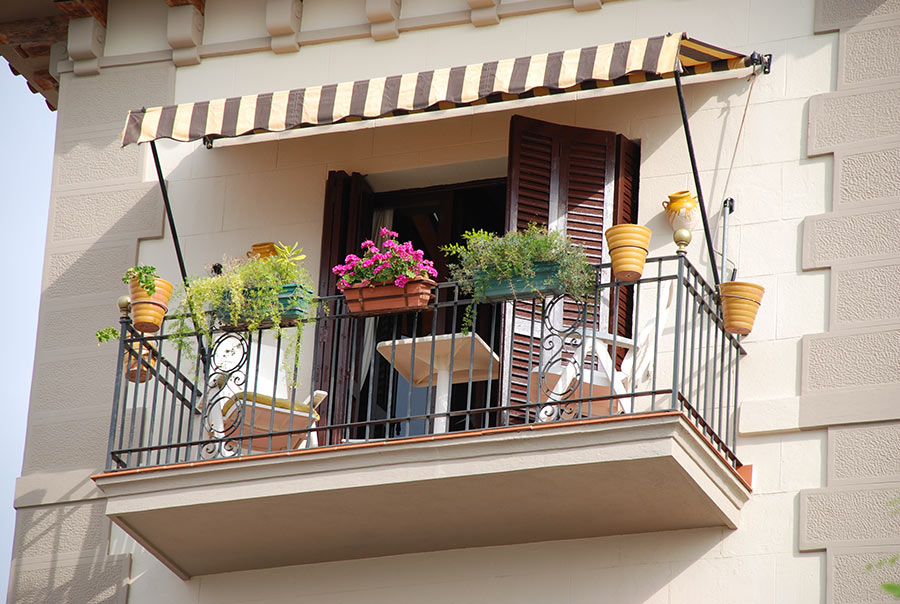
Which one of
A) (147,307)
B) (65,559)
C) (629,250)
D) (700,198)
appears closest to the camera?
(629,250)

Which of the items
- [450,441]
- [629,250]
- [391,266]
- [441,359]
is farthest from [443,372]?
[629,250]

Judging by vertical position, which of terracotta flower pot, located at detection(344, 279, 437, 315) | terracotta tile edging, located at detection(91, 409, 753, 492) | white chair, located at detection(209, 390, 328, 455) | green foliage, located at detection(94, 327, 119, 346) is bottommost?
terracotta tile edging, located at detection(91, 409, 753, 492)

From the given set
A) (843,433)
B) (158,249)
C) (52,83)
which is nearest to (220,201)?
(158,249)

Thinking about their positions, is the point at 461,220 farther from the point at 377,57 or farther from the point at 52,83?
the point at 52,83

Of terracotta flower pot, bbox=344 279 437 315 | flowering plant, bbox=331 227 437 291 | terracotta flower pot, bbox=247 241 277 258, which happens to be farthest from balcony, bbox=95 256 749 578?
terracotta flower pot, bbox=247 241 277 258

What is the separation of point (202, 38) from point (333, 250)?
2.16 metres

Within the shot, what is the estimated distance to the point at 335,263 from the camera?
10414mm

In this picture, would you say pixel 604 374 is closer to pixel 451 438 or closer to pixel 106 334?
pixel 451 438

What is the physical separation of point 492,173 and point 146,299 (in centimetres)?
257

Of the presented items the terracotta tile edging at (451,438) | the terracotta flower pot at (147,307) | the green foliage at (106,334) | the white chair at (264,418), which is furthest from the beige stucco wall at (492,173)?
the terracotta flower pot at (147,307)

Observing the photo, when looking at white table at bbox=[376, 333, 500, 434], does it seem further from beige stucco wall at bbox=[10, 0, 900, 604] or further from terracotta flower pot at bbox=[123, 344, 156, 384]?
terracotta flower pot at bbox=[123, 344, 156, 384]

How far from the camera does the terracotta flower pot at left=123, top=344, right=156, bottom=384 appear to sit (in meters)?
9.59

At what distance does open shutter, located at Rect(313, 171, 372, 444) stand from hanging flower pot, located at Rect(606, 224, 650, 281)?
2037 mm

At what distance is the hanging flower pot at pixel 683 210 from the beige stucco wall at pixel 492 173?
0.31 feet
